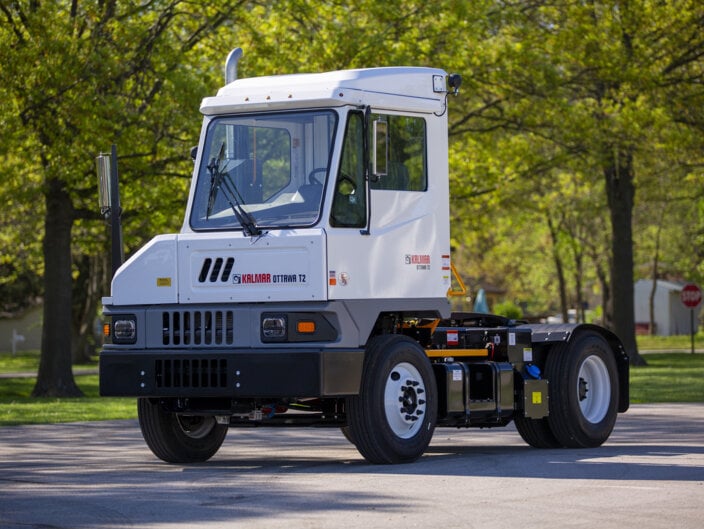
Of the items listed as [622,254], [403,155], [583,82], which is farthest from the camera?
[622,254]

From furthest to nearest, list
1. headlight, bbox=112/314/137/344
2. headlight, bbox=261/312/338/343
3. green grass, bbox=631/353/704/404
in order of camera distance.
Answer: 1. green grass, bbox=631/353/704/404
2. headlight, bbox=112/314/137/344
3. headlight, bbox=261/312/338/343

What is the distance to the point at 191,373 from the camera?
12.5 meters

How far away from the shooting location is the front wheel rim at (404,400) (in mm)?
12617

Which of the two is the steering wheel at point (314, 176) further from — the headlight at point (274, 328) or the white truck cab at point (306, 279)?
the headlight at point (274, 328)

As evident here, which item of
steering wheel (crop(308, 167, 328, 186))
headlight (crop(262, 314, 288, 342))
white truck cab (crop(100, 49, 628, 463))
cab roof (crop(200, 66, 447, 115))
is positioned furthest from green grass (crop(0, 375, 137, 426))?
steering wheel (crop(308, 167, 328, 186))

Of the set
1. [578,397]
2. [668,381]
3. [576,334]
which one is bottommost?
[668,381]

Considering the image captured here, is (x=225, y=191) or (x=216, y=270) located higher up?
(x=225, y=191)

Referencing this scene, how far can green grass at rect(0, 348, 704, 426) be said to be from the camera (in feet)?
71.2

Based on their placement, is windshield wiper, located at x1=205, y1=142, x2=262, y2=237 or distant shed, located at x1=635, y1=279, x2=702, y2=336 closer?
windshield wiper, located at x1=205, y1=142, x2=262, y2=237

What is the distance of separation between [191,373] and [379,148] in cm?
252

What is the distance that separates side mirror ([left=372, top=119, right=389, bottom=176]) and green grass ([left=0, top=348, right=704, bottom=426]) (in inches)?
368

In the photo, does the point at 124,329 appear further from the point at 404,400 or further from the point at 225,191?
the point at 404,400

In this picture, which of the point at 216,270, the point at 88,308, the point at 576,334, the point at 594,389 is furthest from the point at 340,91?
the point at 88,308

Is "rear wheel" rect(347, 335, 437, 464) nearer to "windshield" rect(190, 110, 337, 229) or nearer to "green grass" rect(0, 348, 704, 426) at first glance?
"windshield" rect(190, 110, 337, 229)
